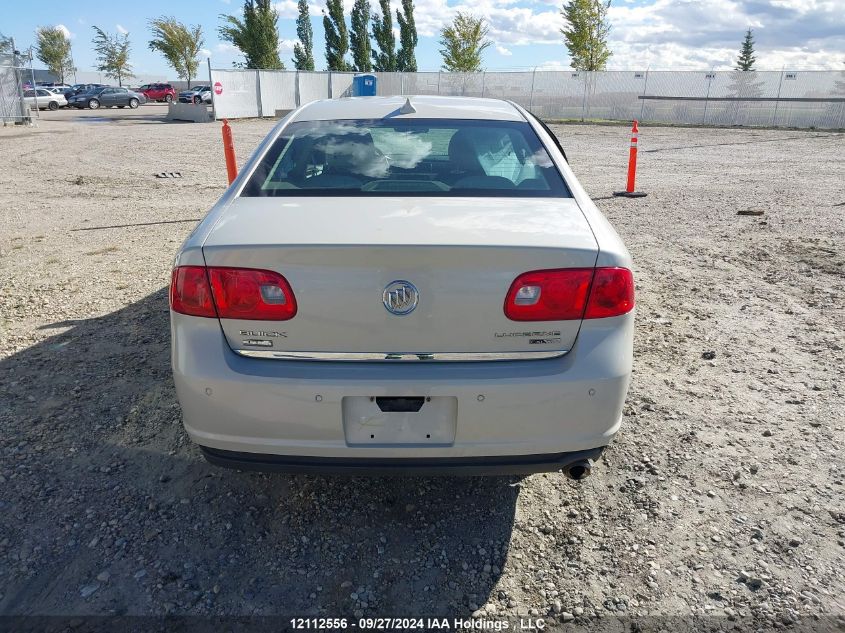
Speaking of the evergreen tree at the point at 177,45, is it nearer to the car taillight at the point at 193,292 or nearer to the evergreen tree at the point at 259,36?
the evergreen tree at the point at 259,36

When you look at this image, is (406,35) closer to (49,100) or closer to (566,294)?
(49,100)

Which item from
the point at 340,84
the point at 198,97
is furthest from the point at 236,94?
the point at 340,84

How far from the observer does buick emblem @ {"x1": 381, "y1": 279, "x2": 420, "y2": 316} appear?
7.23 ft

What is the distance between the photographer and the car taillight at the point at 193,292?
2.29 m

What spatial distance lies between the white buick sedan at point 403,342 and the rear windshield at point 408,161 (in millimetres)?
471

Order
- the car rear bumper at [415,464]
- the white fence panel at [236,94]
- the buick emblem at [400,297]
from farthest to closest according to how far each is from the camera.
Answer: the white fence panel at [236,94] < the car rear bumper at [415,464] < the buick emblem at [400,297]

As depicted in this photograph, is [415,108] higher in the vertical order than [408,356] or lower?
higher

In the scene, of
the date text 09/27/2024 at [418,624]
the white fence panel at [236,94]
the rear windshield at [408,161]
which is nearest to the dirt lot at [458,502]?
the date text 09/27/2024 at [418,624]

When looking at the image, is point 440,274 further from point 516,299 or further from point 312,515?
point 312,515

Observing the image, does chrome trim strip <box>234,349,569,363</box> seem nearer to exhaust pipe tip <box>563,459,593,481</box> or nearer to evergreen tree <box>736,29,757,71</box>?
exhaust pipe tip <box>563,459,593,481</box>

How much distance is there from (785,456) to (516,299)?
2.00 metres

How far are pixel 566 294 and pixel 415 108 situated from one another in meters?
1.75

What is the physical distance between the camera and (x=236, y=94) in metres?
32.2

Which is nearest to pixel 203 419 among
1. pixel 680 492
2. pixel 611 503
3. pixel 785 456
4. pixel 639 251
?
pixel 611 503
